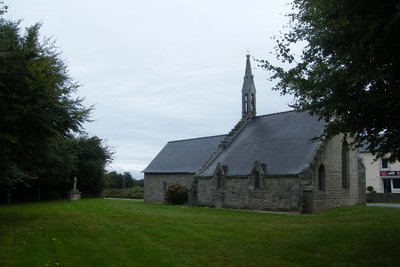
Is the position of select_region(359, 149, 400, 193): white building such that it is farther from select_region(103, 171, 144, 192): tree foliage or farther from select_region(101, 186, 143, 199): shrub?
select_region(103, 171, 144, 192): tree foliage

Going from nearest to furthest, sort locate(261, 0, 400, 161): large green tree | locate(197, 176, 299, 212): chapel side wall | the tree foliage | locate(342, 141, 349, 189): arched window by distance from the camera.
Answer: locate(261, 0, 400, 161): large green tree
locate(197, 176, 299, 212): chapel side wall
locate(342, 141, 349, 189): arched window
the tree foliage

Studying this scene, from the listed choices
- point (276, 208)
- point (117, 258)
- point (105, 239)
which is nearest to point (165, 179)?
point (276, 208)

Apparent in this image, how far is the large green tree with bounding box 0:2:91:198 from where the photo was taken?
1552 centimetres

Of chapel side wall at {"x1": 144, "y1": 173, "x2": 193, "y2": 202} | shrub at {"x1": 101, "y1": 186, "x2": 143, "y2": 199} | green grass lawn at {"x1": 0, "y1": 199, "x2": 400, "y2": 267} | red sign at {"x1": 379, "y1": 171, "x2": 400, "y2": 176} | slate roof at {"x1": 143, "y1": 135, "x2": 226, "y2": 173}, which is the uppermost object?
slate roof at {"x1": 143, "y1": 135, "x2": 226, "y2": 173}

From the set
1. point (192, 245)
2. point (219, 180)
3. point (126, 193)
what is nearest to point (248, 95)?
point (219, 180)

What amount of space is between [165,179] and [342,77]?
36.1 m

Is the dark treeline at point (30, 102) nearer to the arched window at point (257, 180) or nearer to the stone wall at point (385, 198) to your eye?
the arched window at point (257, 180)

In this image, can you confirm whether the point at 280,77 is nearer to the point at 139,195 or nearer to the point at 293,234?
the point at 293,234

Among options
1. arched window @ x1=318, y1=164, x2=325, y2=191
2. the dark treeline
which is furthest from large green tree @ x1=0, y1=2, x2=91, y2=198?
arched window @ x1=318, y1=164, x2=325, y2=191

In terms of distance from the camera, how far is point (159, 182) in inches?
1810

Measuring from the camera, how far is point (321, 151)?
28.6m

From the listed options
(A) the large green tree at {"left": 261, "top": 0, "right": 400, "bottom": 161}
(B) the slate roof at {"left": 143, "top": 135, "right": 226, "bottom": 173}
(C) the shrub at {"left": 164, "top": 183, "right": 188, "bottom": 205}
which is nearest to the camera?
(A) the large green tree at {"left": 261, "top": 0, "right": 400, "bottom": 161}

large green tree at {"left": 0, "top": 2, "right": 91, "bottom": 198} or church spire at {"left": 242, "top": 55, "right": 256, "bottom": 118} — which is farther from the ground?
church spire at {"left": 242, "top": 55, "right": 256, "bottom": 118}

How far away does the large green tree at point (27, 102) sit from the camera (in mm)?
15516
